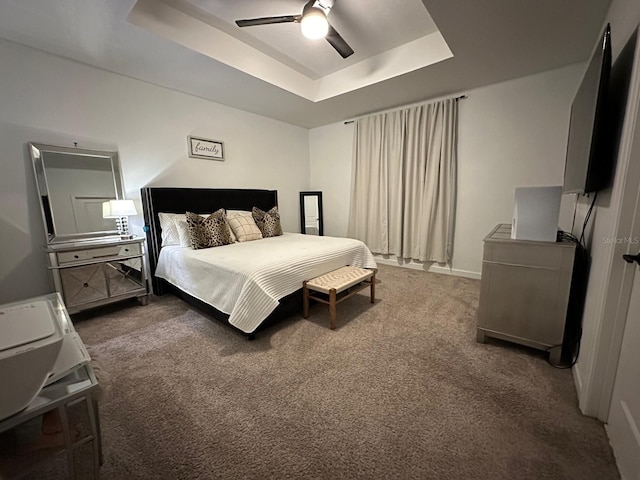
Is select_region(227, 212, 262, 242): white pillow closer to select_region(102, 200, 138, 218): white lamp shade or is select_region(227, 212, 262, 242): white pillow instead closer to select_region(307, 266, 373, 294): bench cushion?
select_region(102, 200, 138, 218): white lamp shade

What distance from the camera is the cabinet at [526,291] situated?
165cm

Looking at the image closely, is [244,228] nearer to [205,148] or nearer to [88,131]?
[205,148]

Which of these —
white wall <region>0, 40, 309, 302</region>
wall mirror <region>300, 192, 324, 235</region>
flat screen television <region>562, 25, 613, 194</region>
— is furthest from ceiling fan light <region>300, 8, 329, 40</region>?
wall mirror <region>300, 192, 324, 235</region>

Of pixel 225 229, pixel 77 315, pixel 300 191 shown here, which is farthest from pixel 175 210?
pixel 300 191

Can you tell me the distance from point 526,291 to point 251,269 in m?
2.04

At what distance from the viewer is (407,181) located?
387 centimetres

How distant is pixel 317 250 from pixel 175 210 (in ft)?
6.66

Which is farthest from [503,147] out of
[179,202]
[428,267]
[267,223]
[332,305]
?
[179,202]

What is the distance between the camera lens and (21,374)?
720mm

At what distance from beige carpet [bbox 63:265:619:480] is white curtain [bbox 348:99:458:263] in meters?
1.80

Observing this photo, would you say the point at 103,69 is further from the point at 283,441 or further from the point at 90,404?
the point at 283,441

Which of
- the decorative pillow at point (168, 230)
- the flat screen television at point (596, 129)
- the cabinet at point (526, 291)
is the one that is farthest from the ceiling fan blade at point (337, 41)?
the decorative pillow at point (168, 230)

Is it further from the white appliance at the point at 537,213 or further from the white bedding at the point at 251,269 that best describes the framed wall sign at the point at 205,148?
the white appliance at the point at 537,213

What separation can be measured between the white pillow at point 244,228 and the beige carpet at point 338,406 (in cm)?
132
